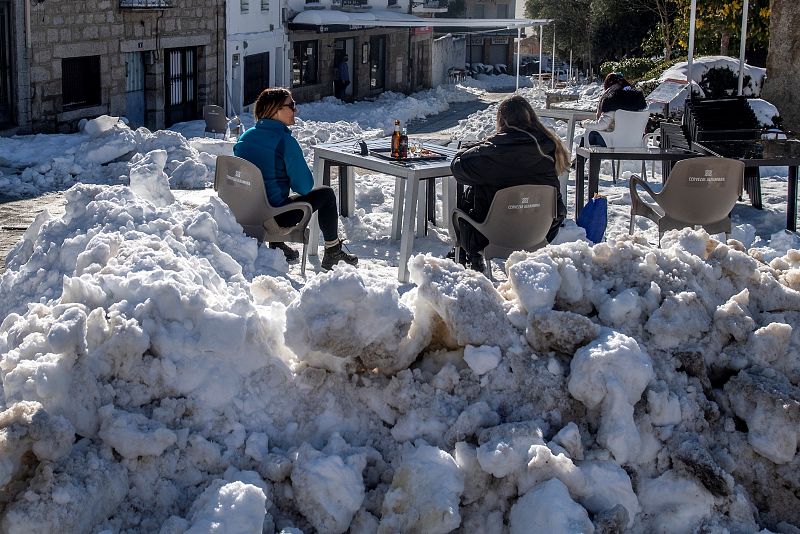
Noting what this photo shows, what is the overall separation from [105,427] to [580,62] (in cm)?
4728

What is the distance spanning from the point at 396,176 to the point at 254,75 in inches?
781

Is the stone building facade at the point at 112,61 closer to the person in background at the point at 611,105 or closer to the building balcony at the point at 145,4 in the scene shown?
the building balcony at the point at 145,4

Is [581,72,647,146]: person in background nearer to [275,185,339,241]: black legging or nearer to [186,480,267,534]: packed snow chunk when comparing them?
[275,185,339,241]: black legging

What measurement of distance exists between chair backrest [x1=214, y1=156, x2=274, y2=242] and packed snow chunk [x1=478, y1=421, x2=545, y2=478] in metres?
3.84

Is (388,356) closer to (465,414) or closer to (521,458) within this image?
(465,414)

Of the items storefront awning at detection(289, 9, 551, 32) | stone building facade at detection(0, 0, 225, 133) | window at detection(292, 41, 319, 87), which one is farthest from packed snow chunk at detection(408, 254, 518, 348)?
window at detection(292, 41, 319, 87)

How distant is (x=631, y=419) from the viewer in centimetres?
397

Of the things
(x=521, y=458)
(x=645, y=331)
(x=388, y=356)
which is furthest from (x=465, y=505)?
(x=645, y=331)

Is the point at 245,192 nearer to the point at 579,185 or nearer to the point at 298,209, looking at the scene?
the point at 298,209

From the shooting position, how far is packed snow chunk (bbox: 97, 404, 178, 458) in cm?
365

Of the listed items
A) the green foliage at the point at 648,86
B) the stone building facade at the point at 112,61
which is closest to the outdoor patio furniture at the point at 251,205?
the stone building facade at the point at 112,61

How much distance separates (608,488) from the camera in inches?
150

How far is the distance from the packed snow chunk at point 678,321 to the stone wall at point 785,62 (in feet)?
34.9

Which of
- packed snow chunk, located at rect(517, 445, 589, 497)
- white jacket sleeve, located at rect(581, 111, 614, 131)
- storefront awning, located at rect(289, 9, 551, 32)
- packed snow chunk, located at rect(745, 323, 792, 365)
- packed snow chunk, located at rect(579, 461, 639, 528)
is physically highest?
storefront awning, located at rect(289, 9, 551, 32)
